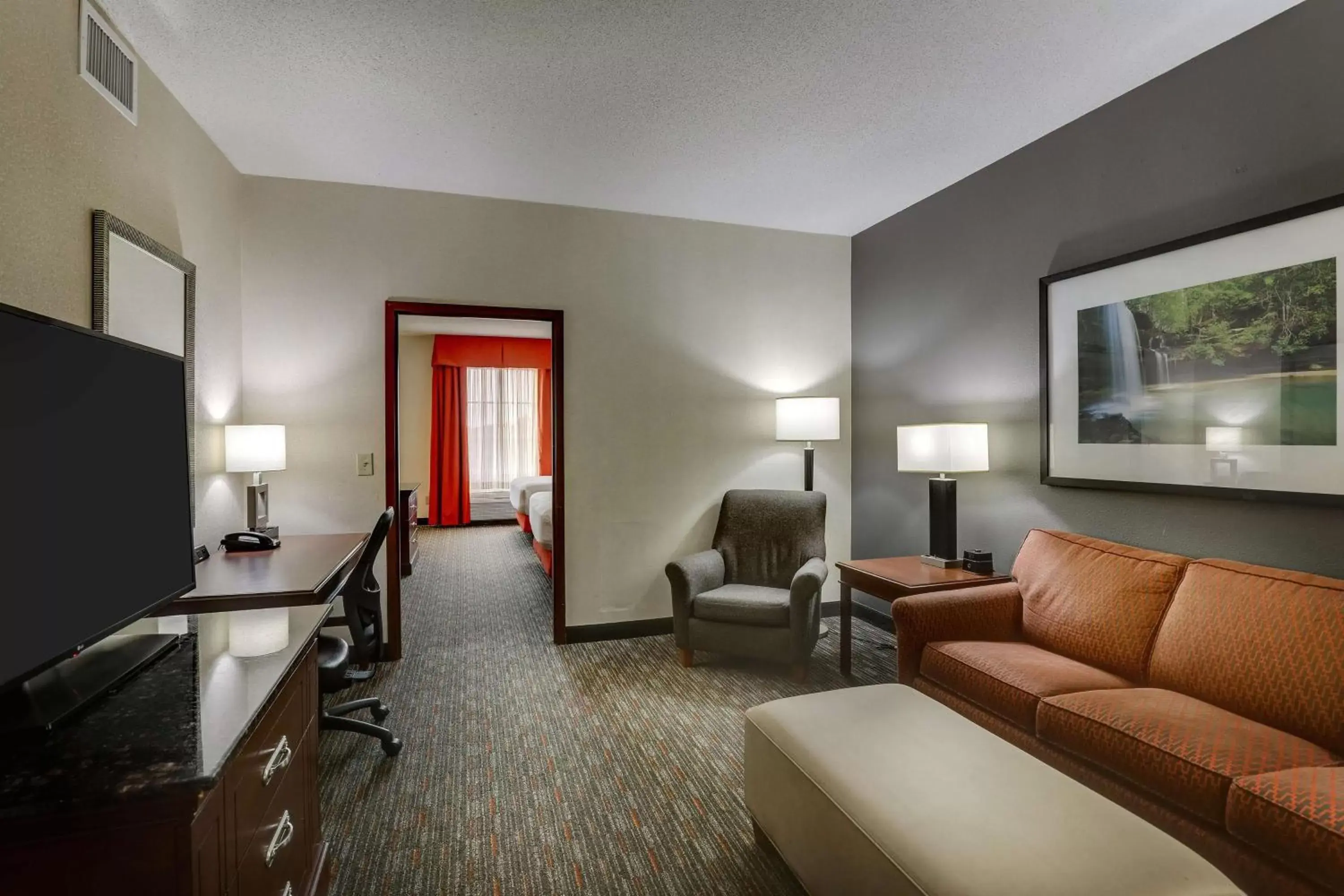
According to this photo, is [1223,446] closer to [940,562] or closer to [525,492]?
[940,562]

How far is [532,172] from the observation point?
325 cm

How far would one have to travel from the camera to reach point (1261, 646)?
5.90 ft

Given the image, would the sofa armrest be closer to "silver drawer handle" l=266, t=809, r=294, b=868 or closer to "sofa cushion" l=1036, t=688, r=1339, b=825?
"sofa cushion" l=1036, t=688, r=1339, b=825

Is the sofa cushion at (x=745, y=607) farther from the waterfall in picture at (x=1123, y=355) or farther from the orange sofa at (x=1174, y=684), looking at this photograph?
the waterfall in picture at (x=1123, y=355)

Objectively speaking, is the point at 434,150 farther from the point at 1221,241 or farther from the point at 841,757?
the point at 1221,241

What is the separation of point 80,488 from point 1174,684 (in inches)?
111

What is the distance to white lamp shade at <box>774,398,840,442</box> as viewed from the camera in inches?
145

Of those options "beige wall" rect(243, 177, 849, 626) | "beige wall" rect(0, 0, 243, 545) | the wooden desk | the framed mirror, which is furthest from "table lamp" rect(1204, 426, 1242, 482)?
"beige wall" rect(0, 0, 243, 545)

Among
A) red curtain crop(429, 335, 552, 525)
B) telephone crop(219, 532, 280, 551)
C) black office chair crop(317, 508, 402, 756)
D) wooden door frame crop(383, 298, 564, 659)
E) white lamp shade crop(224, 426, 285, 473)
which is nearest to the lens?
black office chair crop(317, 508, 402, 756)

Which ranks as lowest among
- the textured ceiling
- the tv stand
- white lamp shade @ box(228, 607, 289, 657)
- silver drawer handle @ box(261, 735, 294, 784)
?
silver drawer handle @ box(261, 735, 294, 784)

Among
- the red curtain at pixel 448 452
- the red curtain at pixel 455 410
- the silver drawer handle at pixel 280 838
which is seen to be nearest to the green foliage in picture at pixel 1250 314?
the silver drawer handle at pixel 280 838

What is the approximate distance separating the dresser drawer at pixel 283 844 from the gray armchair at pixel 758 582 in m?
2.02

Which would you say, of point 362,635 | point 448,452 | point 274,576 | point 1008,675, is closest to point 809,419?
point 1008,675

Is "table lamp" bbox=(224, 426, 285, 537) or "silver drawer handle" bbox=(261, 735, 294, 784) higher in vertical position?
"table lamp" bbox=(224, 426, 285, 537)
